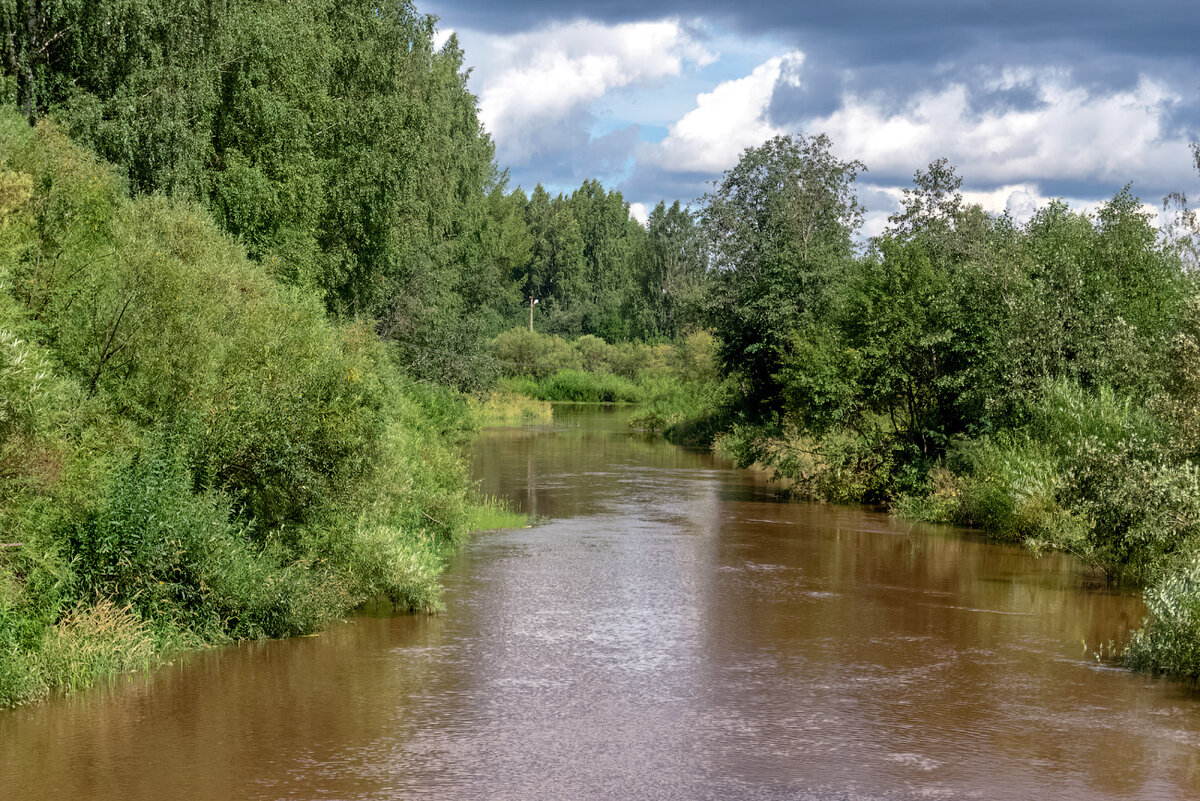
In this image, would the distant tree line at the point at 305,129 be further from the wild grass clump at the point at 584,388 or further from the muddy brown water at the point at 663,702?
the wild grass clump at the point at 584,388

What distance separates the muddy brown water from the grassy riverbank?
0.65m

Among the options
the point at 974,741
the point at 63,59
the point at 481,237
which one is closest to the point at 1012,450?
the point at 974,741

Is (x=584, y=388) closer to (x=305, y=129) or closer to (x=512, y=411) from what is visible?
(x=512, y=411)

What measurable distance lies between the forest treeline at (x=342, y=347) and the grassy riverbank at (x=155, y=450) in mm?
47

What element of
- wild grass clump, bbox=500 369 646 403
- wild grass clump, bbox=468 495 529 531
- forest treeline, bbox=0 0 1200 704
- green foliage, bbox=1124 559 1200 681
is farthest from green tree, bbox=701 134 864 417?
wild grass clump, bbox=500 369 646 403

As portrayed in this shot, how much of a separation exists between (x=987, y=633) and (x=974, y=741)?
5.21 meters

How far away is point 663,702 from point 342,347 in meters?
9.29

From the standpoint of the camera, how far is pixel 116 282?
1488 centimetres

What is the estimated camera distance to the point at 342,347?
19.1 metres

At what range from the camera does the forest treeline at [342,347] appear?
13.5 metres

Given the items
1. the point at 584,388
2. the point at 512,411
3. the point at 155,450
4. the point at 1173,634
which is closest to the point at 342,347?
the point at 155,450

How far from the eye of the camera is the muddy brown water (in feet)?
34.6

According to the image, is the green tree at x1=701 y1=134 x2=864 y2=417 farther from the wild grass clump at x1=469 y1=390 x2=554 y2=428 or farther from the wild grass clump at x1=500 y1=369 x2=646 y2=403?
the wild grass clump at x1=500 y1=369 x2=646 y2=403

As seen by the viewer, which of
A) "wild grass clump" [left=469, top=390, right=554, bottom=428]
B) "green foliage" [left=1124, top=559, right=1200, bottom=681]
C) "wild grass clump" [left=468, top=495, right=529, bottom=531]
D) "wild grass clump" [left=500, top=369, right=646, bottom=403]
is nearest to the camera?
"green foliage" [left=1124, top=559, right=1200, bottom=681]
